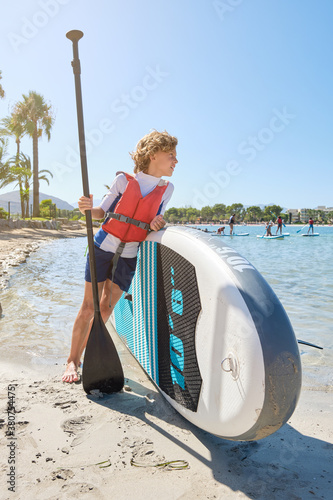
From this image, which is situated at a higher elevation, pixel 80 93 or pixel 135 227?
pixel 80 93

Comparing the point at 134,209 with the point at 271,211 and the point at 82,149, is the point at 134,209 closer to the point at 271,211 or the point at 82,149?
the point at 82,149

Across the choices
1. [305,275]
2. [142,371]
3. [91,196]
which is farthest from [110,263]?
[305,275]

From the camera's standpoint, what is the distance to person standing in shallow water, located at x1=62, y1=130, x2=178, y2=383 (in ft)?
7.85

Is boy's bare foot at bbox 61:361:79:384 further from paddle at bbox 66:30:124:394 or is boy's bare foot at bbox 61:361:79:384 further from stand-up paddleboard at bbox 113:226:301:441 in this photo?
stand-up paddleboard at bbox 113:226:301:441

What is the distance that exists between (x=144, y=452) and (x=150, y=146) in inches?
68.7

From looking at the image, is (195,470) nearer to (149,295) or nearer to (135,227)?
(149,295)

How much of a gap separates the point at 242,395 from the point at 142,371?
142cm

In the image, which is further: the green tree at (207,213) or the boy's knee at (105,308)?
the green tree at (207,213)

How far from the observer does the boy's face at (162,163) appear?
2.42m

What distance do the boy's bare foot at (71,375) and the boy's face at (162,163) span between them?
1.42m

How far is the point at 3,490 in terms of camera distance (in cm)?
138

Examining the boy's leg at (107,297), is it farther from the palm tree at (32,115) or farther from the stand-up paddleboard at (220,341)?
the palm tree at (32,115)

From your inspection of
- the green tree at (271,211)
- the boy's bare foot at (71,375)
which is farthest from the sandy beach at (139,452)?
the green tree at (271,211)

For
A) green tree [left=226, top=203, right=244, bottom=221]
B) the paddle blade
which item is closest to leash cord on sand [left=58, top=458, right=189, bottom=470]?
the paddle blade
